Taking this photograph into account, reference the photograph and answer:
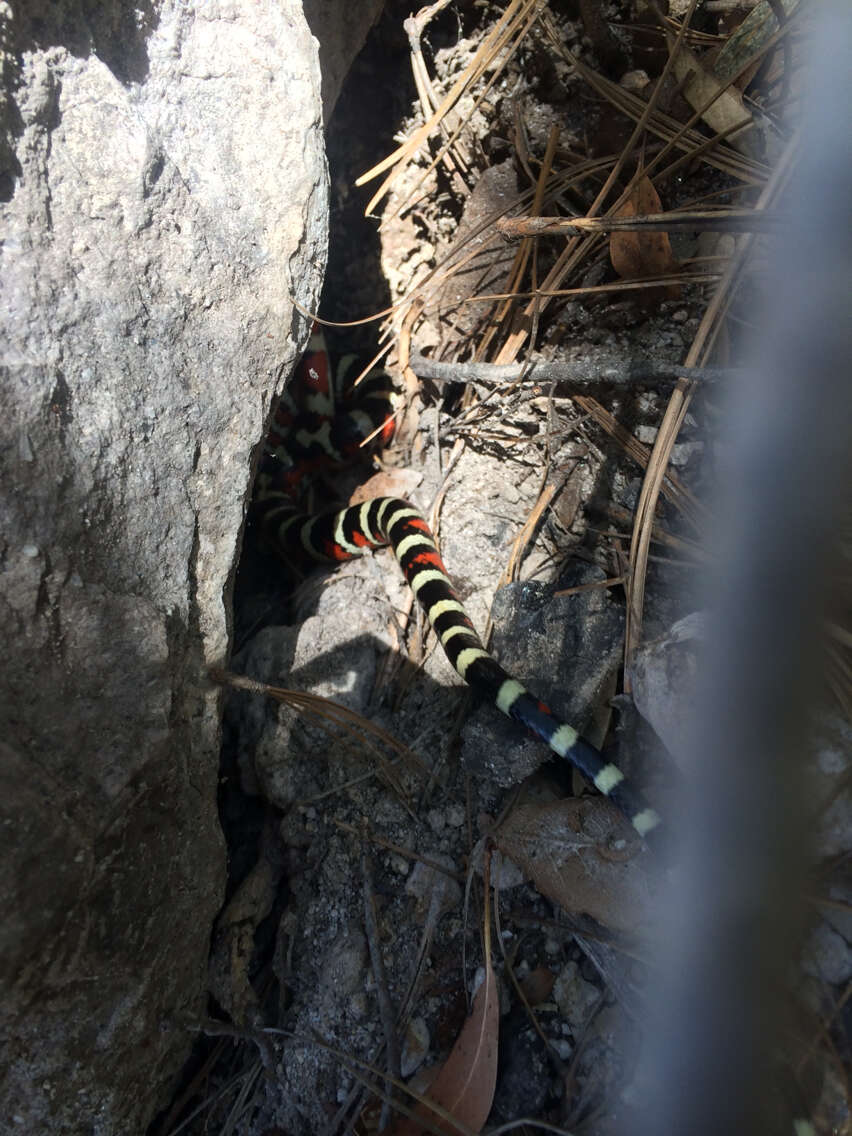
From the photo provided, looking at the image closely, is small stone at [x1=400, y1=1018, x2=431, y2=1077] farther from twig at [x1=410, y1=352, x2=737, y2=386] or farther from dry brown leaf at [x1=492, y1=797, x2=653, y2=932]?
twig at [x1=410, y1=352, x2=737, y2=386]

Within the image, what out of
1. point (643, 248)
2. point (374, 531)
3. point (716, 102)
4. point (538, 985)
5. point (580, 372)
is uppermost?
point (716, 102)

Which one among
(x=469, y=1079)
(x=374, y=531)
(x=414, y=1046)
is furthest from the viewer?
(x=374, y=531)

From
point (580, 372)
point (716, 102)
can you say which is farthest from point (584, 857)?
point (716, 102)

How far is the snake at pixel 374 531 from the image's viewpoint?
1965 mm

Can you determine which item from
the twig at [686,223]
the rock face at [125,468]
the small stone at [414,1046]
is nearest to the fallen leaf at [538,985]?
the small stone at [414,1046]

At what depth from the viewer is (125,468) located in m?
1.61

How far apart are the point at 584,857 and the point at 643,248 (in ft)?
5.57

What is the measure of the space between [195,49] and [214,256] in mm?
475

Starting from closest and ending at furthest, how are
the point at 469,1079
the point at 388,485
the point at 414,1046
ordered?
the point at 469,1079
the point at 414,1046
the point at 388,485

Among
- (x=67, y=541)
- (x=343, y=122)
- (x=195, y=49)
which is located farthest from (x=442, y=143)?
(x=67, y=541)

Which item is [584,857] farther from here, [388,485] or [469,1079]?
[388,485]

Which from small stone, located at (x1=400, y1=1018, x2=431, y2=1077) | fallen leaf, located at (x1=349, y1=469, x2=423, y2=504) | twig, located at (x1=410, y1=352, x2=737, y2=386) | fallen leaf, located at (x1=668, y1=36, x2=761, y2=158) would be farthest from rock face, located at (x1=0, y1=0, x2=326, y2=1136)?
fallen leaf, located at (x1=668, y1=36, x2=761, y2=158)

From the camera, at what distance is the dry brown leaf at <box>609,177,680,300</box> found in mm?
2164

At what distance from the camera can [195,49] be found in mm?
1747
